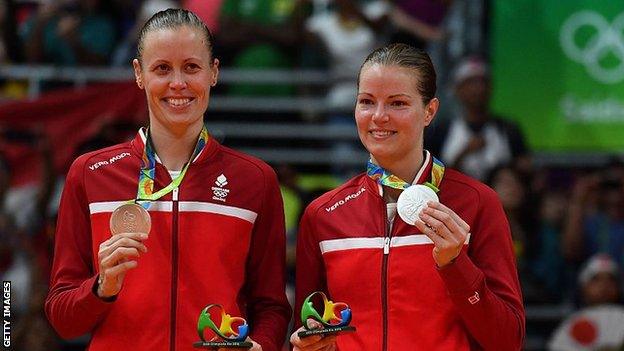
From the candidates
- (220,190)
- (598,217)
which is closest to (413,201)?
(220,190)

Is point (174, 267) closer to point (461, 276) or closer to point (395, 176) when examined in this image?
point (395, 176)

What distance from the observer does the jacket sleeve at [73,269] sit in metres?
4.05

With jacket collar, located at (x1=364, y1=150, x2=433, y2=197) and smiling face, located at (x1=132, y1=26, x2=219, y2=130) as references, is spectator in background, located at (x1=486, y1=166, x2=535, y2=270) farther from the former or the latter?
smiling face, located at (x1=132, y1=26, x2=219, y2=130)

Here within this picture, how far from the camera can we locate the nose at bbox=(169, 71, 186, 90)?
4.16 meters

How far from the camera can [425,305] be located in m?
4.11

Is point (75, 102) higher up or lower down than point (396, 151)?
lower down

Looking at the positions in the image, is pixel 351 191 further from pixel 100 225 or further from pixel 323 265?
pixel 100 225

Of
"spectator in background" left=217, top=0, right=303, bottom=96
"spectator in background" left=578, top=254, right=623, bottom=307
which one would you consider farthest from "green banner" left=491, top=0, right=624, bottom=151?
"spectator in background" left=217, top=0, right=303, bottom=96

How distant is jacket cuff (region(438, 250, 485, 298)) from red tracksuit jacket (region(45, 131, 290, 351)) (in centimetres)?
62

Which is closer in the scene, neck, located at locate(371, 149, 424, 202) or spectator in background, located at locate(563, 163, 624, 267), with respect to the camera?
neck, located at locate(371, 149, 424, 202)

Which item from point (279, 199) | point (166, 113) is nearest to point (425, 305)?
point (279, 199)

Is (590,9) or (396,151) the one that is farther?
(590,9)

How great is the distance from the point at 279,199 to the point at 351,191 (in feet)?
0.80

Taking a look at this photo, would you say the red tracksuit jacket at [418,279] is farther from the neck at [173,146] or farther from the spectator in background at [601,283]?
the spectator in background at [601,283]
